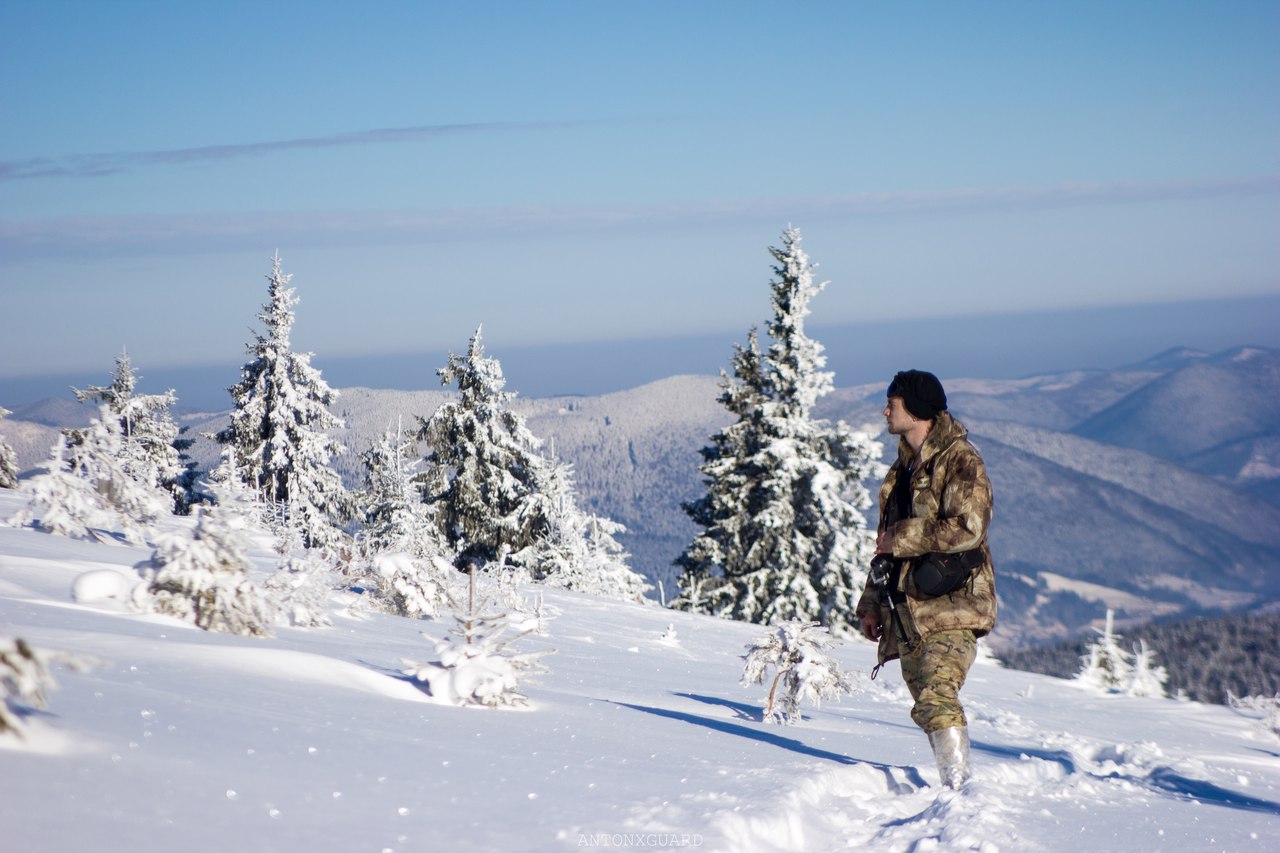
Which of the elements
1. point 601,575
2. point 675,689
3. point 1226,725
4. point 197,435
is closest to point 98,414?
point 675,689

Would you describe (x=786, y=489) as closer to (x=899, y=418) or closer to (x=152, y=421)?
(x=152, y=421)

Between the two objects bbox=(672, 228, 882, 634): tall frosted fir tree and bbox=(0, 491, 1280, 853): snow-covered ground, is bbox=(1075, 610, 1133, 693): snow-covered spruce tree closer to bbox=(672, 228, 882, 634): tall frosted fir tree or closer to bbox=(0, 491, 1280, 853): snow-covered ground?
bbox=(672, 228, 882, 634): tall frosted fir tree

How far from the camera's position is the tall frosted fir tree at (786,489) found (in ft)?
98.0

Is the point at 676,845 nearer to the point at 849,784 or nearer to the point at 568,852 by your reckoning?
the point at 568,852

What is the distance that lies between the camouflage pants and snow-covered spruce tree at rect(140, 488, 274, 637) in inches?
146

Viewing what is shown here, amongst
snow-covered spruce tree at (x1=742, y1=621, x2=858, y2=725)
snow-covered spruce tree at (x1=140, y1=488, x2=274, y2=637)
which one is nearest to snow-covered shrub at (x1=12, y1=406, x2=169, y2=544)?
snow-covered spruce tree at (x1=140, y1=488, x2=274, y2=637)

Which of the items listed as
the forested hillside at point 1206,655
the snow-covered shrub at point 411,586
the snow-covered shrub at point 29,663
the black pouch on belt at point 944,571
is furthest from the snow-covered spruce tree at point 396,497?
the forested hillside at point 1206,655

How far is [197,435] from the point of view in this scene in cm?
3628

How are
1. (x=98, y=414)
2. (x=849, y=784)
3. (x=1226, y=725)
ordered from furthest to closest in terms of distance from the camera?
1. (x=1226, y=725)
2. (x=98, y=414)
3. (x=849, y=784)

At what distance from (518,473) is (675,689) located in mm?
24441

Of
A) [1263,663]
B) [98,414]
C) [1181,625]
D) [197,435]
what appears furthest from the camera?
[1181,625]

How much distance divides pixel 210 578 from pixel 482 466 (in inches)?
1008

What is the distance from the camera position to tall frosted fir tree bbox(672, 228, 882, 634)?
2988 centimetres

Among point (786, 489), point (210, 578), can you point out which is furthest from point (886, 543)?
point (786, 489)
